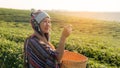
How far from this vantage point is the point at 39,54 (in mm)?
3809

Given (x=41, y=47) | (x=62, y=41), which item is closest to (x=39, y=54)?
(x=41, y=47)

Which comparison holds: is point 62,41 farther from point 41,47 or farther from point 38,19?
point 38,19

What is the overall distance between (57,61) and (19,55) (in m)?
4.53

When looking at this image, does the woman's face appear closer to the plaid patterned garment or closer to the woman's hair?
the woman's hair

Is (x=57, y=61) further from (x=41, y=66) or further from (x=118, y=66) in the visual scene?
(x=118, y=66)

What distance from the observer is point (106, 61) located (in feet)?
31.4

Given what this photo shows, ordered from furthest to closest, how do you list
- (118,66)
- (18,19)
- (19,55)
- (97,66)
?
(18,19)
(118,66)
(19,55)
(97,66)

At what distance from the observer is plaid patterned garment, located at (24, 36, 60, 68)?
12.3 ft

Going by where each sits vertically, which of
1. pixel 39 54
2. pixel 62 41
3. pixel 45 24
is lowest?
pixel 39 54

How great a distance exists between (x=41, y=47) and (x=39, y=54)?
0.09 m

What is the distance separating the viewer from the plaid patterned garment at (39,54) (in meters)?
3.75

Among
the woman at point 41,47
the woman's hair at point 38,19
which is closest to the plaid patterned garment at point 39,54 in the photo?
the woman at point 41,47

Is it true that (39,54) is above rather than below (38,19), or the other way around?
below

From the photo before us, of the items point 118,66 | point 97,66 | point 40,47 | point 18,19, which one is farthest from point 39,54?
point 18,19
